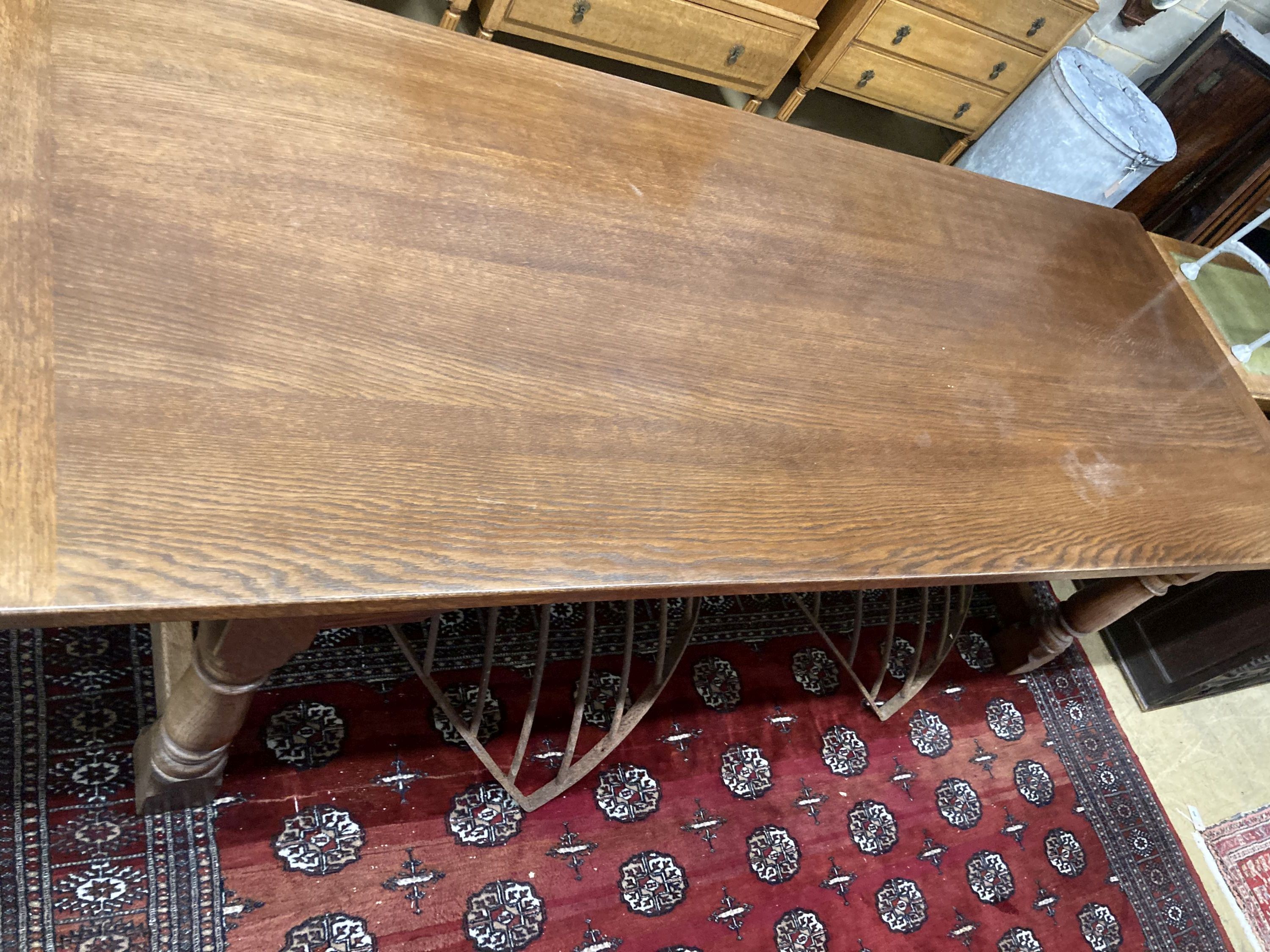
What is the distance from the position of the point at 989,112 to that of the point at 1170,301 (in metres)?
1.64

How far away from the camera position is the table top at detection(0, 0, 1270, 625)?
0.86 metres

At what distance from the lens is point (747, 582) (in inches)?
41.1

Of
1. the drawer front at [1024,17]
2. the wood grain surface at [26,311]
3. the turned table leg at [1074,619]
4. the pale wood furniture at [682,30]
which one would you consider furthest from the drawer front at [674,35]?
the turned table leg at [1074,619]

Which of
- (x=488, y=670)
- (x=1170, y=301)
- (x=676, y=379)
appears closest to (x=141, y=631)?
(x=488, y=670)

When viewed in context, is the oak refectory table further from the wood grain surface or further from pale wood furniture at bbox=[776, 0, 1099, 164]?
pale wood furniture at bbox=[776, 0, 1099, 164]

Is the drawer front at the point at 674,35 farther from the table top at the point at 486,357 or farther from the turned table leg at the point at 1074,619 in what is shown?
the turned table leg at the point at 1074,619

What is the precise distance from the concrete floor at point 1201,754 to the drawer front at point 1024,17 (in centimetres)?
185

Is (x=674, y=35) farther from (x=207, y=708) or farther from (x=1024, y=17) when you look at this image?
(x=207, y=708)

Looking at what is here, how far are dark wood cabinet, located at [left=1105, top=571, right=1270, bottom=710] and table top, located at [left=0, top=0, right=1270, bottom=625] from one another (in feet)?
2.81

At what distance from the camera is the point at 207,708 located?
1.16 meters

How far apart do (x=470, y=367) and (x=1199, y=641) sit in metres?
2.29

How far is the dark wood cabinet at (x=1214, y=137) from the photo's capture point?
3.21 m

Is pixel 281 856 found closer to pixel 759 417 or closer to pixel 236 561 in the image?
pixel 236 561

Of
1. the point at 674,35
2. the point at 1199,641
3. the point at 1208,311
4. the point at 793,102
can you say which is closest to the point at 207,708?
the point at 1208,311
